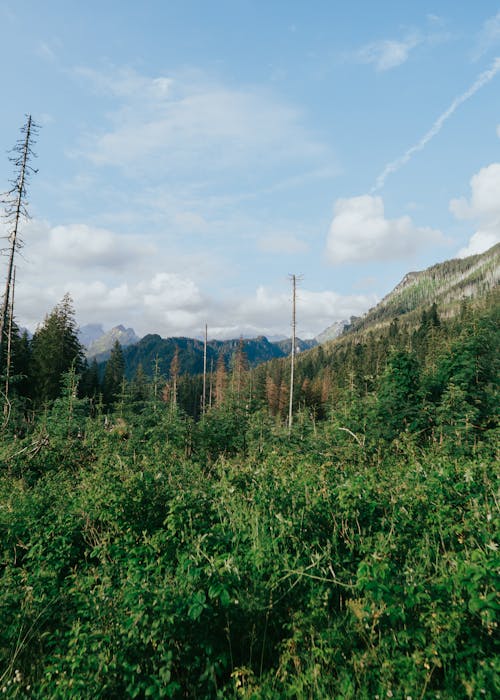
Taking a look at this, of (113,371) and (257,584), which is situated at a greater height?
(113,371)

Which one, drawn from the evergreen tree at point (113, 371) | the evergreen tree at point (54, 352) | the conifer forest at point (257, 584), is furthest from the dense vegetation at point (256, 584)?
the evergreen tree at point (113, 371)

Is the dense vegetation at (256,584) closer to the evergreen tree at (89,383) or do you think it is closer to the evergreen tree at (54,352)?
the evergreen tree at (54,352)

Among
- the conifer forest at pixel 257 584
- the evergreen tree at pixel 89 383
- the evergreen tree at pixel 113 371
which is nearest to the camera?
the conifer forest at pixel 257 584

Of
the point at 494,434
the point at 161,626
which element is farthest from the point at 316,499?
the point at 494,434

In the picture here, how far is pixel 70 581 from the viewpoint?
4.94 metres

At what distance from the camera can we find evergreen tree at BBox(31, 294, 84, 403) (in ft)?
131

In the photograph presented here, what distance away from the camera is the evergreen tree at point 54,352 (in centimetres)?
4003

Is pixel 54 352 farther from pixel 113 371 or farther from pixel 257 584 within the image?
pixel 257 584

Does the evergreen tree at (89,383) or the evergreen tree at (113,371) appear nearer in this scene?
the evergreen tree at (89,383)

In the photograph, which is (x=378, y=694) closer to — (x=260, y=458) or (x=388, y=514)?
(x=388, y=514)

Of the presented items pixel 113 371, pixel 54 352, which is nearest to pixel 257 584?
pixel 54 352

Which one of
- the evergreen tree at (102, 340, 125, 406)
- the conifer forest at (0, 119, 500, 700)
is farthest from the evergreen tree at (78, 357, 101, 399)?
the conifer forest at (0, 119, 500, 700)

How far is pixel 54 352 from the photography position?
41000mm

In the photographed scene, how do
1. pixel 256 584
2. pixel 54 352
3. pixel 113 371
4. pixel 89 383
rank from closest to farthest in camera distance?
pixel 256 584
pixel 54 352
pixel 89 383
pixel 113 371
